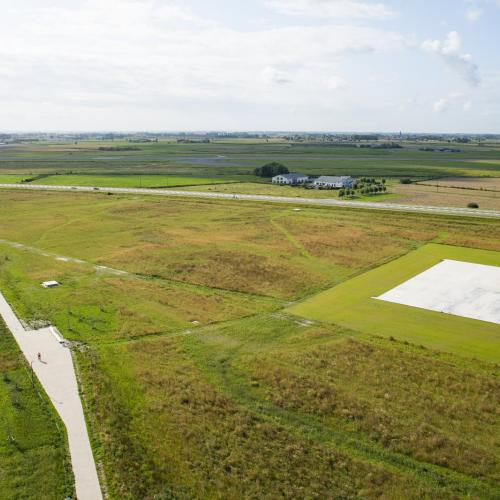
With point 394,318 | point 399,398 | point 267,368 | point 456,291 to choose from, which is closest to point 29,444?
point 267,368

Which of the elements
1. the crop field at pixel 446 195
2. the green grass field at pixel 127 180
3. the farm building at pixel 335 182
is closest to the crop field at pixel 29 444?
the crop field at pixel 446 195

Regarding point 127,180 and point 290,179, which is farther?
point 127,180

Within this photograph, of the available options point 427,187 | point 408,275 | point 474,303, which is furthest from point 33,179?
point 474,303

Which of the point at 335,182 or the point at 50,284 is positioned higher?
the point at 335,182

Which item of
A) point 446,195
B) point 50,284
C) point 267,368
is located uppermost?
point 446,195

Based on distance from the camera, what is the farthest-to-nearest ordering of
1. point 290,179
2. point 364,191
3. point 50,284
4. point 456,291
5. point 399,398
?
point 290,179 → point 364,191 → point 50,284 → point 456,291 → point 399,398

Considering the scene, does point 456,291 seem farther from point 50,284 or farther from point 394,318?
point 50,284

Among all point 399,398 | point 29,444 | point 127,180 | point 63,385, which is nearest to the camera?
point 29,444
